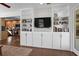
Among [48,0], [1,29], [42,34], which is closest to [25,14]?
[42,34]

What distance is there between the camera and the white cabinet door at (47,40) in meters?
6.34

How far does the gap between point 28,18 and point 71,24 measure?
241 cm

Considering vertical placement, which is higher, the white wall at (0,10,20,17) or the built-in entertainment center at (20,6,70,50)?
the white wall at (0,10,20,17)

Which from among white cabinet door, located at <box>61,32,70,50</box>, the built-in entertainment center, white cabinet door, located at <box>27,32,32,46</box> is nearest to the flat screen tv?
the built-in entertainment center

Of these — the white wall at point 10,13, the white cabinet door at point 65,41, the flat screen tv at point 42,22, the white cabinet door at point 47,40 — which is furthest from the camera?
the white wall at point 10,13

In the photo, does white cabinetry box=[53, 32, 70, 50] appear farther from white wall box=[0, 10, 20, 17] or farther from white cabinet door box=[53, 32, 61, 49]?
white wall box=[0, 10, 20, 17]

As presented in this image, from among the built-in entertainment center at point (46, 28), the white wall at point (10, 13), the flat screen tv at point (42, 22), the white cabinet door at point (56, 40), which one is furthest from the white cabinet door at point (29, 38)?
the white wall at point (10, 13)

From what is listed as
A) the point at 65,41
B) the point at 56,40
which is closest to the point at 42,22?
the point at 56,40

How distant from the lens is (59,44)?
241 inches

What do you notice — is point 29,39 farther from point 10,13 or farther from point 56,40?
point 10,13

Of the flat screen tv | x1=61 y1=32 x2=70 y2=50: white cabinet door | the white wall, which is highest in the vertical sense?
the white wall

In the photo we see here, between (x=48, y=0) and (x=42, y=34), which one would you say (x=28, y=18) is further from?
(x=48, y=0)

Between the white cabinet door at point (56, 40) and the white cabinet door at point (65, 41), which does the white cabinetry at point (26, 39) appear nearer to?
the white cabinet door at point (56, 40)

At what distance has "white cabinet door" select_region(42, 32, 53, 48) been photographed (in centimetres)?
634
